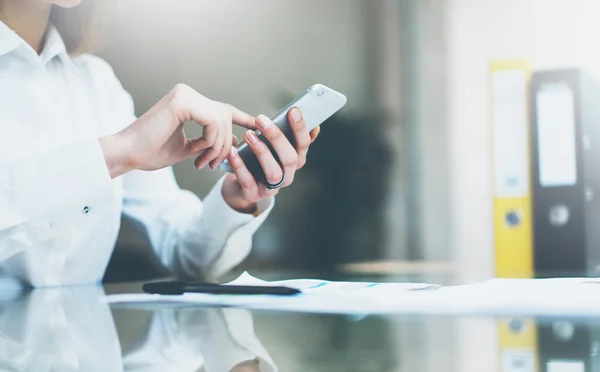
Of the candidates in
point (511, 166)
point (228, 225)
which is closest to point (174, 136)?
point (228, 225)

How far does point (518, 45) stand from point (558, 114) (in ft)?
1.10

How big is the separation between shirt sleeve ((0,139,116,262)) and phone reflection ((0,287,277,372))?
234mm

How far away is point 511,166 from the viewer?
4.76ft

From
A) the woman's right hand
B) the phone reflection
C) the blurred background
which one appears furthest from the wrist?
the blurred background

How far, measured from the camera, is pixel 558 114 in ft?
4.55

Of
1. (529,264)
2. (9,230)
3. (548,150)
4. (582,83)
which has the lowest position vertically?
(529,264)

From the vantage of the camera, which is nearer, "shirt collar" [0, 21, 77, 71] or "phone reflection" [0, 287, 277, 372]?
"phone reflection" [0, 287, 277, 372]

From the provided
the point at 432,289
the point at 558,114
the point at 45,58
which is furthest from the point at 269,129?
the point at 558,114

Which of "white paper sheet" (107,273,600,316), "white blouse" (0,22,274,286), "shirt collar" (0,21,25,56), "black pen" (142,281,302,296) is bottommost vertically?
"white paper sheet" (107,273,600,316)

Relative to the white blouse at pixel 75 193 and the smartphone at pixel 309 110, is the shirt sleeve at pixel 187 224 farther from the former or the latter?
the smartphone at pixel 309 110

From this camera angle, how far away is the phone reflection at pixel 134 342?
0.36m

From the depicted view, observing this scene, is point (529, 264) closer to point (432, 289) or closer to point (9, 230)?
point (432, 289)

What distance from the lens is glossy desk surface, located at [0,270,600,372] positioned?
36 centimetres

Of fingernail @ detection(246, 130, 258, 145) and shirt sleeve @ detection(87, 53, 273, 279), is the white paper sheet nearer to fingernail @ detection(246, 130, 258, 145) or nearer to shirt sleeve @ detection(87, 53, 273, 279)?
fingernail @ detection(246, 130, 258, 145)
